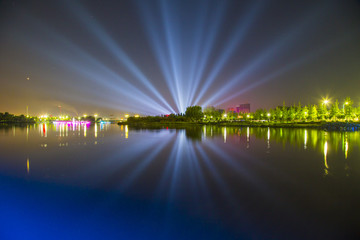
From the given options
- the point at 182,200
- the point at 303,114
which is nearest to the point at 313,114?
the point at 303,114

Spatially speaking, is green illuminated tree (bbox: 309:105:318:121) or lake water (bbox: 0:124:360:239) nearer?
lake water (bbox: 0:124:360:239)

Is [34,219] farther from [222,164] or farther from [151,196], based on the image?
[222,164]

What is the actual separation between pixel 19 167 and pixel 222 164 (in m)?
11.3

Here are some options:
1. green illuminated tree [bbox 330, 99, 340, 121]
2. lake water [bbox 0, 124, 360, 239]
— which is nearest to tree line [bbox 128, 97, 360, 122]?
green illuminated tree [bbox 330, 99, 340, 121]

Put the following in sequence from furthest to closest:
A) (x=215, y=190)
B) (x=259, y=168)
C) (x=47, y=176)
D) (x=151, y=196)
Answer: (x=259, y=168) → (x=47, y=176) → (x=215, y=190) → (x=151, y=196)

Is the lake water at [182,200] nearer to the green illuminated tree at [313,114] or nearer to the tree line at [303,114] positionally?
the tree line at [303,114]

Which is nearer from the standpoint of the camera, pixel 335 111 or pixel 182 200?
pixel 182 200

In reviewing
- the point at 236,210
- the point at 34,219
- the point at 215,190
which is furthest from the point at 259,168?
the point at 34,219

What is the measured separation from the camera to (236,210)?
541cm

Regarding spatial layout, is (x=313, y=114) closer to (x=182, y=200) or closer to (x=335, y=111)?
(x=335, y=111)

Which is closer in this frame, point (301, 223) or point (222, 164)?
point (301, 223)

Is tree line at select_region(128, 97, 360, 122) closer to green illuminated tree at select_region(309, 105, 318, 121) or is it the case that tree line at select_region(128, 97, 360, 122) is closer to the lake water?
green illuminated tree at select_region(309, 105, 318, 121)

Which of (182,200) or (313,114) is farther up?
(313,114)

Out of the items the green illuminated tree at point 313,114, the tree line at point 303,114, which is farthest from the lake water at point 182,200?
the green illuminated tree at point 313,114
